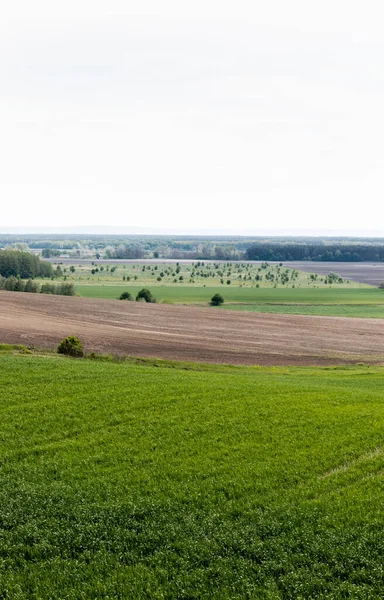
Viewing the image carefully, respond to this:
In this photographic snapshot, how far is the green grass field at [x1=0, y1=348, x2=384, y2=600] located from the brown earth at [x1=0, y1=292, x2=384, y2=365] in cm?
2308

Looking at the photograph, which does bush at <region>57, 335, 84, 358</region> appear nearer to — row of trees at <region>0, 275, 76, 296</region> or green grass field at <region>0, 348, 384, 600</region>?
green grass field at <region>0, 348, 384, 600</region>

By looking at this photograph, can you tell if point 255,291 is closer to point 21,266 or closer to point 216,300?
point 216,300

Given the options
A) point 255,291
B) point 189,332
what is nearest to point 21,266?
point 255,291

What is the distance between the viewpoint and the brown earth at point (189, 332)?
167 feet

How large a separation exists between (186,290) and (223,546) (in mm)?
114088

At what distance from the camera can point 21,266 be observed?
139 m

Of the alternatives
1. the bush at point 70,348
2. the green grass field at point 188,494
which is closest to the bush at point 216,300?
the bush at point 70,348

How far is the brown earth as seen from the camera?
167 ft

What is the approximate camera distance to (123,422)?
2361cm

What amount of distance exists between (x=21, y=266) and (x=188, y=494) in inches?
5128

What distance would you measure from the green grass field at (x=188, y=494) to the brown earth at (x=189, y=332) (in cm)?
2308

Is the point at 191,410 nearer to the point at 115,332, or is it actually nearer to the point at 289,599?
the point at 289,599

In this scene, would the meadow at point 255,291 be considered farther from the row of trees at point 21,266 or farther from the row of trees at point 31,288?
the row of trees at point 21,266

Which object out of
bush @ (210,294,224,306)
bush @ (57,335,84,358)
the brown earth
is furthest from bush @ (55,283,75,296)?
bush @ (57,335,84,358)
